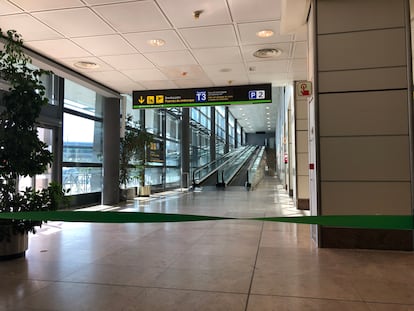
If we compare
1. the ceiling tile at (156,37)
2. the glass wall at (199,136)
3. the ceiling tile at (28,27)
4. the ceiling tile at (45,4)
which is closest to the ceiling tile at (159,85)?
the ceiling tile at (156,37)

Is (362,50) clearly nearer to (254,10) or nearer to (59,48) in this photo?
(254,10)

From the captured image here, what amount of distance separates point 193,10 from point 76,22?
5.78ft

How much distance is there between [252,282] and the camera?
3.30 m

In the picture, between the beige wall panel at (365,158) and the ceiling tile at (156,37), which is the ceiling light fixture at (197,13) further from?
the beige wall panel at (365,158)

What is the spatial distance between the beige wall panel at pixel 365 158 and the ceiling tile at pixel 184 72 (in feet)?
12.1

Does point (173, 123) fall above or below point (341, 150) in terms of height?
above

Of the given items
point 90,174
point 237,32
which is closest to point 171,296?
point 237,32

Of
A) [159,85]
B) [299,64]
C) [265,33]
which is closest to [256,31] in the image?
[265,33]

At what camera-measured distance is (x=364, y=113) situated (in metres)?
4.62

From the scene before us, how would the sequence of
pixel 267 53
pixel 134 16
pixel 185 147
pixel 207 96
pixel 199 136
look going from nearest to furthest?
pixel 134 16 → pixel 267 53 → pixel 207 96 → pixel 185 147 → pixel 199 136

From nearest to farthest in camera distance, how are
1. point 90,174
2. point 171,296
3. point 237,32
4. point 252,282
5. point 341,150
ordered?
point 171,296, point 252,282, point 341,150, point 237,32, point 90,174

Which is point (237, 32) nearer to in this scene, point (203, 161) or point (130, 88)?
point (130, 88)

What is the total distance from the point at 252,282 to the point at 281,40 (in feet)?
13.9

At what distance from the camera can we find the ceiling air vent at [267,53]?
21.2 ft
